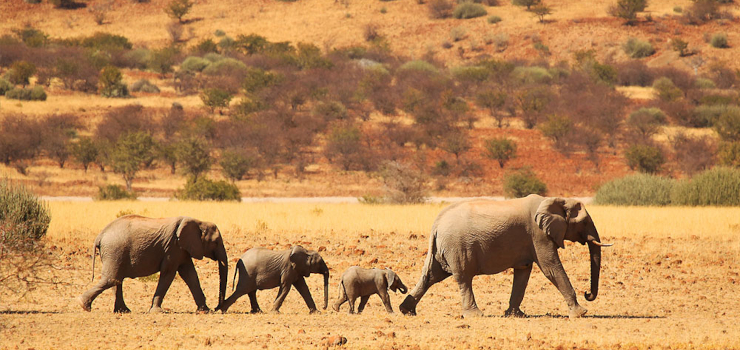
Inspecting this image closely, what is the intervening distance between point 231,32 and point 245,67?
24.6 metres

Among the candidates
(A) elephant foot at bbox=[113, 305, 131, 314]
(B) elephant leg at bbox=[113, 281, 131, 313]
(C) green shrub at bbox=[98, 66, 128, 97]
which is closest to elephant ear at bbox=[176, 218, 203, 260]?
(B) elephant leg at bbox=[113, 281, 131, 313]

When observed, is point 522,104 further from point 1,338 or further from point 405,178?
point 1,338

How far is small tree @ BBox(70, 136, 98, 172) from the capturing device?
46.1 m

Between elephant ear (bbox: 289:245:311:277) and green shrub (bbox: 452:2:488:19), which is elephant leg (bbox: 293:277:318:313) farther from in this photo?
green shrub (bbox: 452:2:488:19)

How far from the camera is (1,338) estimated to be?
34.1 ft

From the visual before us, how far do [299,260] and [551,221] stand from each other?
12.0ft

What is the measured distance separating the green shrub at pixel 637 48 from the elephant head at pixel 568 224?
75.1 metres

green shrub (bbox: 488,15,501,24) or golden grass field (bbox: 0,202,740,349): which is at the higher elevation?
golden grass field (bbox: 0,202,740,349)

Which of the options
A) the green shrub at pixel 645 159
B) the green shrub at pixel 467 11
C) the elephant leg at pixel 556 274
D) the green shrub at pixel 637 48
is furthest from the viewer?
the green shrub at pixel 467 11

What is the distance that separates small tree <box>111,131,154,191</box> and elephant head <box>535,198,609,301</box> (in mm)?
31921

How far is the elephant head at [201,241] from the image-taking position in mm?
12531

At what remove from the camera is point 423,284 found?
12.8 metres

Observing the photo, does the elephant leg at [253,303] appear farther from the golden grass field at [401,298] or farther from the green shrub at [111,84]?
the green shrub at [111,84]

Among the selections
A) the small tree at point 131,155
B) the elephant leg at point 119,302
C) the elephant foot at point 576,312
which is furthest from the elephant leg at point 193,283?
the small tree at point 131,155
